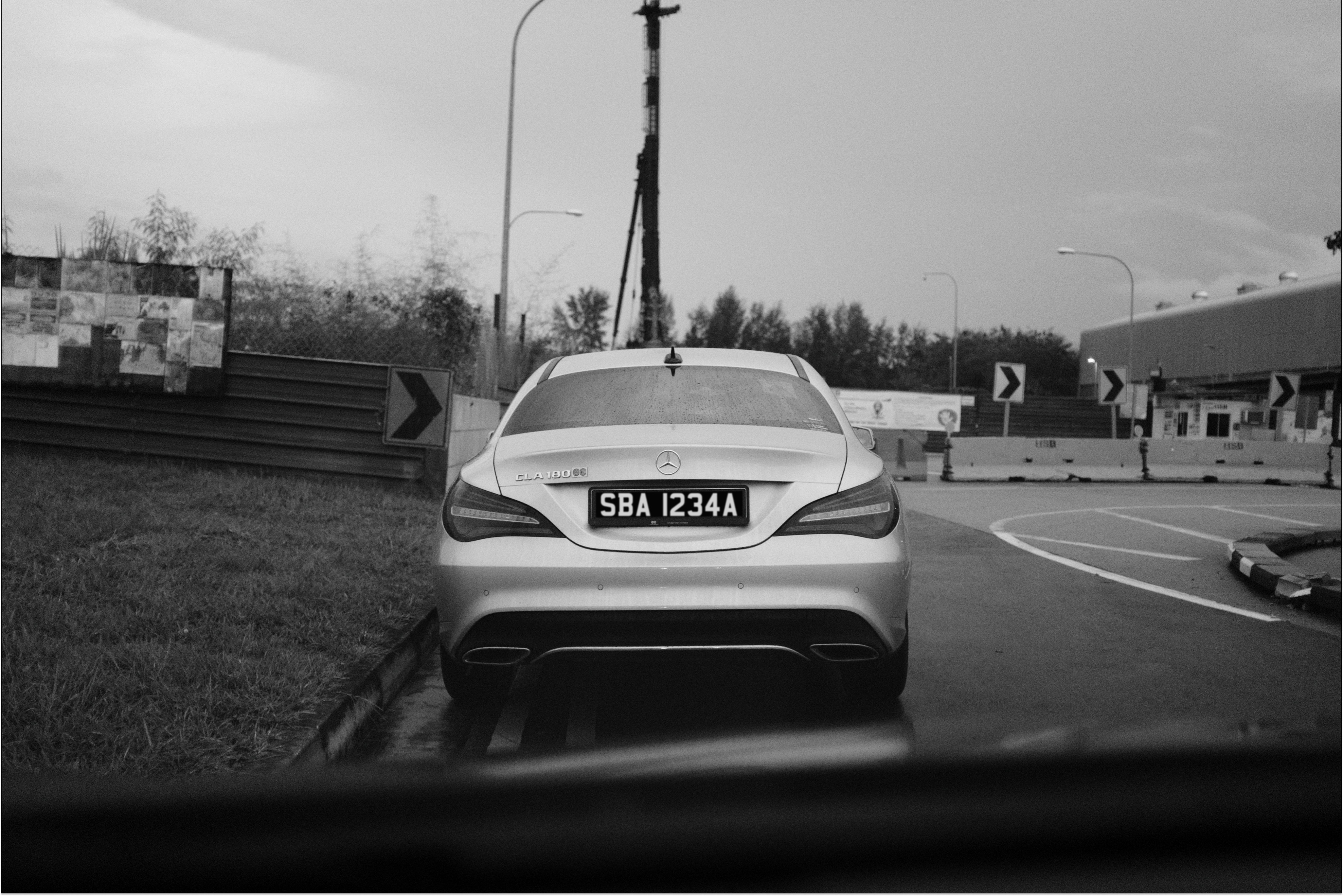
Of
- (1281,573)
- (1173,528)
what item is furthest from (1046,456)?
(1281,573)

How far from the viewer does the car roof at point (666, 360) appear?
5.14m

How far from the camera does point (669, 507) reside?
395 cm

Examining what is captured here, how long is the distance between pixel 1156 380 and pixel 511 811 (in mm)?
58150

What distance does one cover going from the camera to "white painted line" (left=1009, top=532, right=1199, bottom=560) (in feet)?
32.6

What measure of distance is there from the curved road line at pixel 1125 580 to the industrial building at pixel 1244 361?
34.2 meters

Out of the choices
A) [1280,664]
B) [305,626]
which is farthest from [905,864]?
[1280,664]

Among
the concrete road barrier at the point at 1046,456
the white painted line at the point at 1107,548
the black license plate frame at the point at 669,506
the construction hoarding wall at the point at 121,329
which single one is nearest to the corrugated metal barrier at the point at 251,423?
the construction hoarding wall at the point at 121,329

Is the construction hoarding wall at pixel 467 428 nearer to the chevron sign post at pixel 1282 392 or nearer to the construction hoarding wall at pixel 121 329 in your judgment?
the construction hoarding wall at pixel 121 329

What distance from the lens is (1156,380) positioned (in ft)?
179

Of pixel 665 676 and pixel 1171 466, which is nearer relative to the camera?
pixel 665 676

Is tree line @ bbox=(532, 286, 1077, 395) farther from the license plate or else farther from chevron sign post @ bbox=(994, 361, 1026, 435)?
the license plate

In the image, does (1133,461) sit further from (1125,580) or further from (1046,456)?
(1125,580)

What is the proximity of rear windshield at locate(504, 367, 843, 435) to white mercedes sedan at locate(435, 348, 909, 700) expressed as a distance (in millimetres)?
181

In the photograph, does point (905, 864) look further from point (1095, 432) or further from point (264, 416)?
point (1095, 432)
